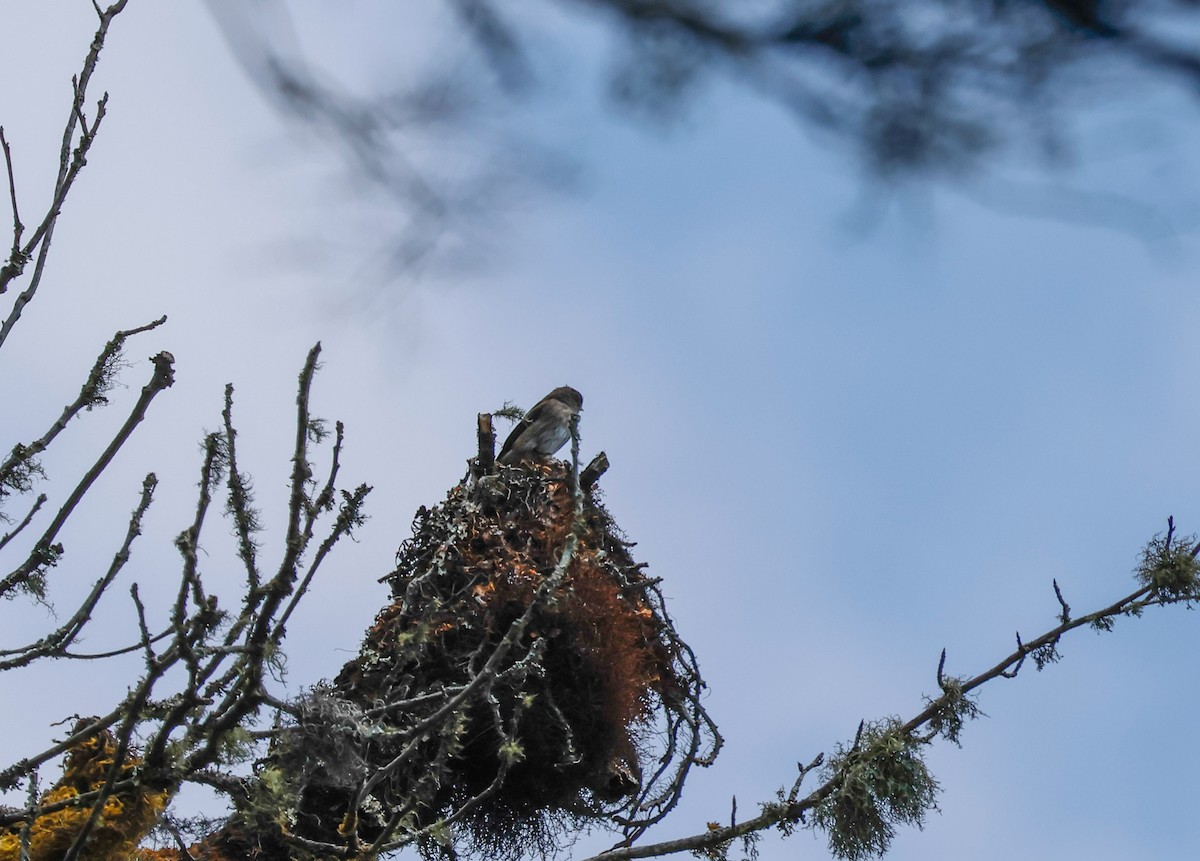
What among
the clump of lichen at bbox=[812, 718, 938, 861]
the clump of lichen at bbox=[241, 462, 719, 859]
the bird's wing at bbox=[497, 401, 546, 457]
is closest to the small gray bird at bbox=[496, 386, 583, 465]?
the bird's wing at bbox=[497, 401, 546, 457]

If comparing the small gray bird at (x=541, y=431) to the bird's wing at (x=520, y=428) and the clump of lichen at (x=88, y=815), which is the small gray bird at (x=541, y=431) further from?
the clump of lichen at (x=88, y=815)

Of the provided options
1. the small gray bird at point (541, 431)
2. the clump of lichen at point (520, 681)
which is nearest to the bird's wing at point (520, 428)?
the small gray bird at point (541, 431)

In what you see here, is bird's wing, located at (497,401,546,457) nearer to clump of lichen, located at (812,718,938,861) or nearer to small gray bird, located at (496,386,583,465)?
small gray bird, located at (496,386,583,465)

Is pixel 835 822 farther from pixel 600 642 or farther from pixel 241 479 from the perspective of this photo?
pixel 241 479

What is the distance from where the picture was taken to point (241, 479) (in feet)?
10.8

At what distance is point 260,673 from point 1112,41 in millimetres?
2492

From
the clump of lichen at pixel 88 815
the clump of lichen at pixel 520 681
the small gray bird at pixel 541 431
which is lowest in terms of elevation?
the clump of lichen at pixel 88 815

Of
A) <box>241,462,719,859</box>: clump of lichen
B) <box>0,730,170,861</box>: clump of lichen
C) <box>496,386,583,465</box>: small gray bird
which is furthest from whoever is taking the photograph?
<box>496,386,583,465</box>: small gray bird

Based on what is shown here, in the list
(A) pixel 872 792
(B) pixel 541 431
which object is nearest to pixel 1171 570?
(A) pixel 872 792

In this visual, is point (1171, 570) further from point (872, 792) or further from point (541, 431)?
point (541, 431)

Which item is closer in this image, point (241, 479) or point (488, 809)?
point (241, 479)

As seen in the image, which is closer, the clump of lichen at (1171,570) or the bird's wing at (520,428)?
the clump of lichen at (1171,570)

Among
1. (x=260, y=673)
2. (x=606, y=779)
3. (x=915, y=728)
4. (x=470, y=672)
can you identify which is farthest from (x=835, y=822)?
(x=260, y=673)

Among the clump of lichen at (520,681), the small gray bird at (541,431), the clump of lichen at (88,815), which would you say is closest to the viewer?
the clump of lichen at (88,815)
